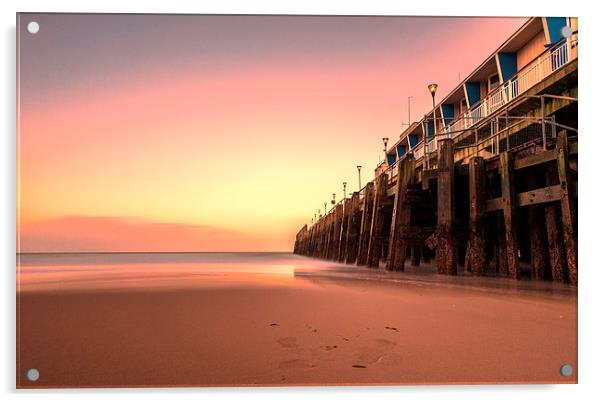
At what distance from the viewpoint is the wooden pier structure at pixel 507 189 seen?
6.45m

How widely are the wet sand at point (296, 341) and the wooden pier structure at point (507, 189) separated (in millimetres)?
869

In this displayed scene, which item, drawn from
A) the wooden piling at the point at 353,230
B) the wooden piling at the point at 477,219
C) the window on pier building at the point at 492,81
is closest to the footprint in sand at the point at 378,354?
the wooden piling at the point at 477,219

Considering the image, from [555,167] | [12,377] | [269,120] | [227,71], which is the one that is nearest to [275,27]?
[227,71]

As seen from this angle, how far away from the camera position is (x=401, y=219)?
9.23 meters

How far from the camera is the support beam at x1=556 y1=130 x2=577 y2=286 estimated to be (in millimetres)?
5625

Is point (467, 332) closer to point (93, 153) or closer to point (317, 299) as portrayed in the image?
point (317, 299)

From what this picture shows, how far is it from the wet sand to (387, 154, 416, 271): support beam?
368 cm

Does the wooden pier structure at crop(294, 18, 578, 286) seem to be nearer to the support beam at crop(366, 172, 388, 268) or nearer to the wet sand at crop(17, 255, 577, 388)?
the support beam at crop(366, 172, 388, 268)

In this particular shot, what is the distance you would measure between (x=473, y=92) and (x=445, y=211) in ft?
23.0

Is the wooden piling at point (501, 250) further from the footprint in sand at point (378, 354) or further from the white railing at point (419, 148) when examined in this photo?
the footprint in sand at point (378, 354)

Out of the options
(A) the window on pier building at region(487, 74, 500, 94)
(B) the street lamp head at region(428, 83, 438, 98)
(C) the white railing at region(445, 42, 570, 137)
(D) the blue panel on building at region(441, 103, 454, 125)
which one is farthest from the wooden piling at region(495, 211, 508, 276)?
(D) the blue panel on building at region(441, 103, 454, 125)

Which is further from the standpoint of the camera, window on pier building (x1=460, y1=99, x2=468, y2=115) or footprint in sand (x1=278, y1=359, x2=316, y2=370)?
window on pier building (x1=460, y1=99, x2=468, y2=115)

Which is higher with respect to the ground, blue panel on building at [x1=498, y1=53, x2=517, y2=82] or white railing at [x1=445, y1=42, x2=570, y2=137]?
blue panel on building at [x1=498, y1=53, x2=517, y2=82]
